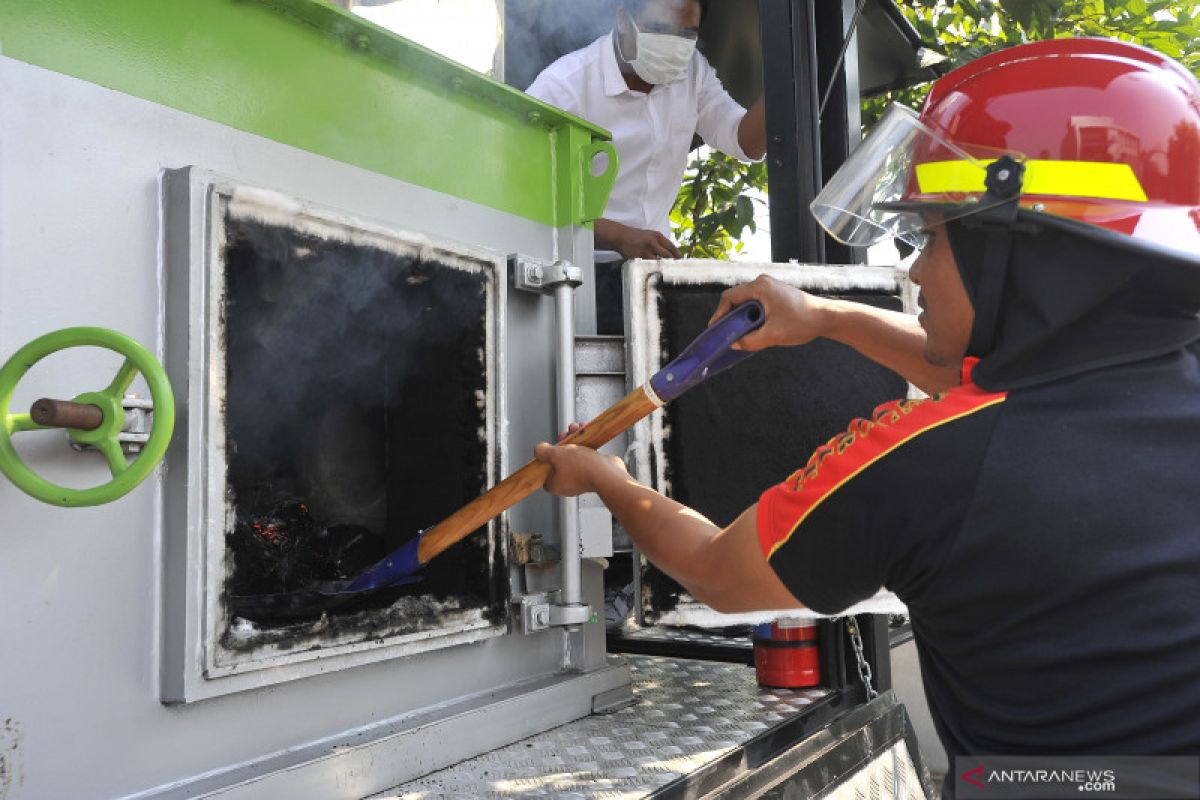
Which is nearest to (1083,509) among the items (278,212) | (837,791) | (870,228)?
(870,228)

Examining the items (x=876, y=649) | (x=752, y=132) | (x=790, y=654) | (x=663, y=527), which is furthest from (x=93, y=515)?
(x=752, y=132)

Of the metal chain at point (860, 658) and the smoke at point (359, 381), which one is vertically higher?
the smoke at point (359, 381)

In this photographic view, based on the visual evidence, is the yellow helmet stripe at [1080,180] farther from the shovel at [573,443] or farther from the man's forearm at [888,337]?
the man's forearm at [888,337]

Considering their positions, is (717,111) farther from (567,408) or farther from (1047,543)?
(1047,543)

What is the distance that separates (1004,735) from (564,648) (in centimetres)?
117

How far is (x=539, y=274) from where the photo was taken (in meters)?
2.27

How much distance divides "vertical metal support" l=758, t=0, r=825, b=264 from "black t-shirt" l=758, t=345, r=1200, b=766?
141cm

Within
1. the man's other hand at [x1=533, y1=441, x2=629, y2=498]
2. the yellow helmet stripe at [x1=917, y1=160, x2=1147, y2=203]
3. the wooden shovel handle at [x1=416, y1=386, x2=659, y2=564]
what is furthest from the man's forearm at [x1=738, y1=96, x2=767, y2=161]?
the yellow helmet stripe at [x1=917, y1=160, x2=1147, y2=203]

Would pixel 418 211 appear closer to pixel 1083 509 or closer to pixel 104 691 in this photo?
pixel 104 691

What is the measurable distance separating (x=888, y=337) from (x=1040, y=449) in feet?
2.91

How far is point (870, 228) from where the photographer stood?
1874 mm

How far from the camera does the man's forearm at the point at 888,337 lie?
209 cm

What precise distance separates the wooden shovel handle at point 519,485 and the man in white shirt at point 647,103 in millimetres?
1489

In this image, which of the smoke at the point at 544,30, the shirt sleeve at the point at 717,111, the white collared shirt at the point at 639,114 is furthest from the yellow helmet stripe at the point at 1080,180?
the smoke at the point at 544,30
